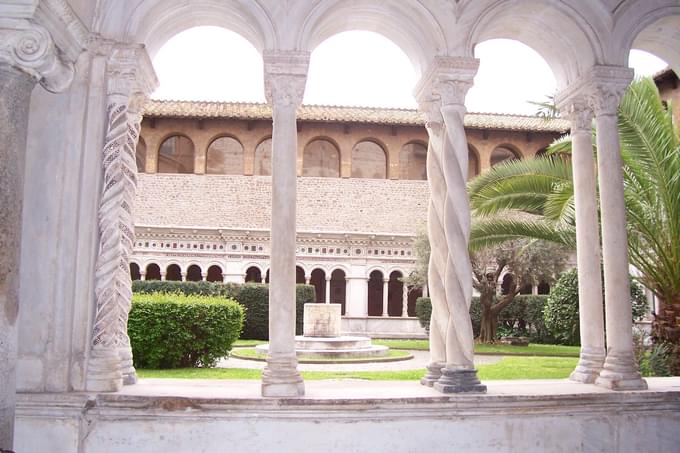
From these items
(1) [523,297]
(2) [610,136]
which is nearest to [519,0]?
(2) [610,136]

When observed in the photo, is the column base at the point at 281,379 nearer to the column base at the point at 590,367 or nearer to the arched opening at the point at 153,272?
the column base at the point at 590,367

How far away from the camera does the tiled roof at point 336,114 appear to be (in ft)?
89.1

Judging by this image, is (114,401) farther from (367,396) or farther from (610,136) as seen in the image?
(610,136)

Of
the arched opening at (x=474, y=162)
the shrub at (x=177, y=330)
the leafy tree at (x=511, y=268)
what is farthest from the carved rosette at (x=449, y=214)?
the arched opening at (x=474, y=162)

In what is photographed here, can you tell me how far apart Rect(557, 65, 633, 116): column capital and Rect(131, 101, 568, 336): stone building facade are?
16.0 meters

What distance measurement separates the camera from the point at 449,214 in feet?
17.3

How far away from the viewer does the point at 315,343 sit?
1371cm

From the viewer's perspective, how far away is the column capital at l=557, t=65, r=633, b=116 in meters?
5.72

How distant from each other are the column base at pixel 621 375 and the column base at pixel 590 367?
17cm

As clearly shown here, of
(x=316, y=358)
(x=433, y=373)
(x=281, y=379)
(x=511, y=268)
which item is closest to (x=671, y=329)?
(x=433, y=373)

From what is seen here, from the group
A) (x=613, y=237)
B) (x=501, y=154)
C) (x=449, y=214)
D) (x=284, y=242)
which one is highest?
(x=501, y=154)

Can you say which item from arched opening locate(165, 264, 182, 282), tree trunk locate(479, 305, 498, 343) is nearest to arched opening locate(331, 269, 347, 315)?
arched opening locate(165, 264, 182, 282)

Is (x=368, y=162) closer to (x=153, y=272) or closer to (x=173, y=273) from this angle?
(x=173, y=273)

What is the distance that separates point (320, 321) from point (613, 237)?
9.92m
